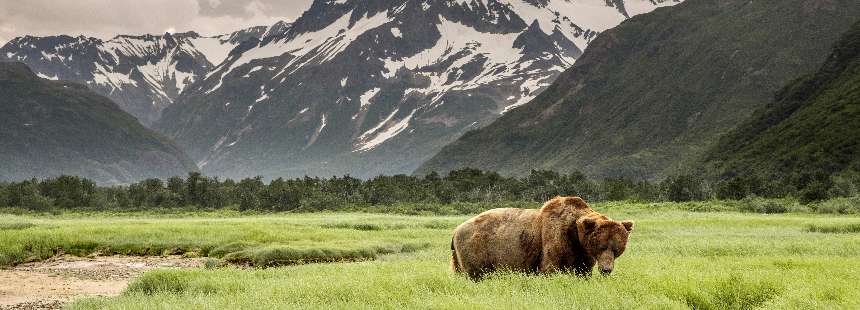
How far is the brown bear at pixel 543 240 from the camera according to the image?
1292cm

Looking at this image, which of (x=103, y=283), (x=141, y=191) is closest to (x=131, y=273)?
(x=103, y=283)

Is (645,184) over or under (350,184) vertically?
under

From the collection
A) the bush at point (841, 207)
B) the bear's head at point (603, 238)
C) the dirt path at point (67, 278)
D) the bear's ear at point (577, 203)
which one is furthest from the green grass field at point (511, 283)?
the bush at point (841, 207)

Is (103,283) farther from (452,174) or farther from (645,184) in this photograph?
(452,174)

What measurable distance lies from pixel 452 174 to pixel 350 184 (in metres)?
29.8

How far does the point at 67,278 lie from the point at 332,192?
377 ft

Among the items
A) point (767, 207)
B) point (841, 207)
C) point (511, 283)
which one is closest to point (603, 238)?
point (511, 283)

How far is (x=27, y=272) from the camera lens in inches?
986

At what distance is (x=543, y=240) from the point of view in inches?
555

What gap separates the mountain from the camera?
134250mm

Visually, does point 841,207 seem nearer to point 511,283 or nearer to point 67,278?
point 511,283

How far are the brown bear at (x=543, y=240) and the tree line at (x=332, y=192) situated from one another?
98.1 metres

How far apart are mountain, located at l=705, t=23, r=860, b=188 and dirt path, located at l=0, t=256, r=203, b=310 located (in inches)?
4069

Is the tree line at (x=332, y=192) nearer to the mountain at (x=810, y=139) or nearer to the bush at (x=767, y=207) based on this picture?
the mountain at (x=810, y=139)
